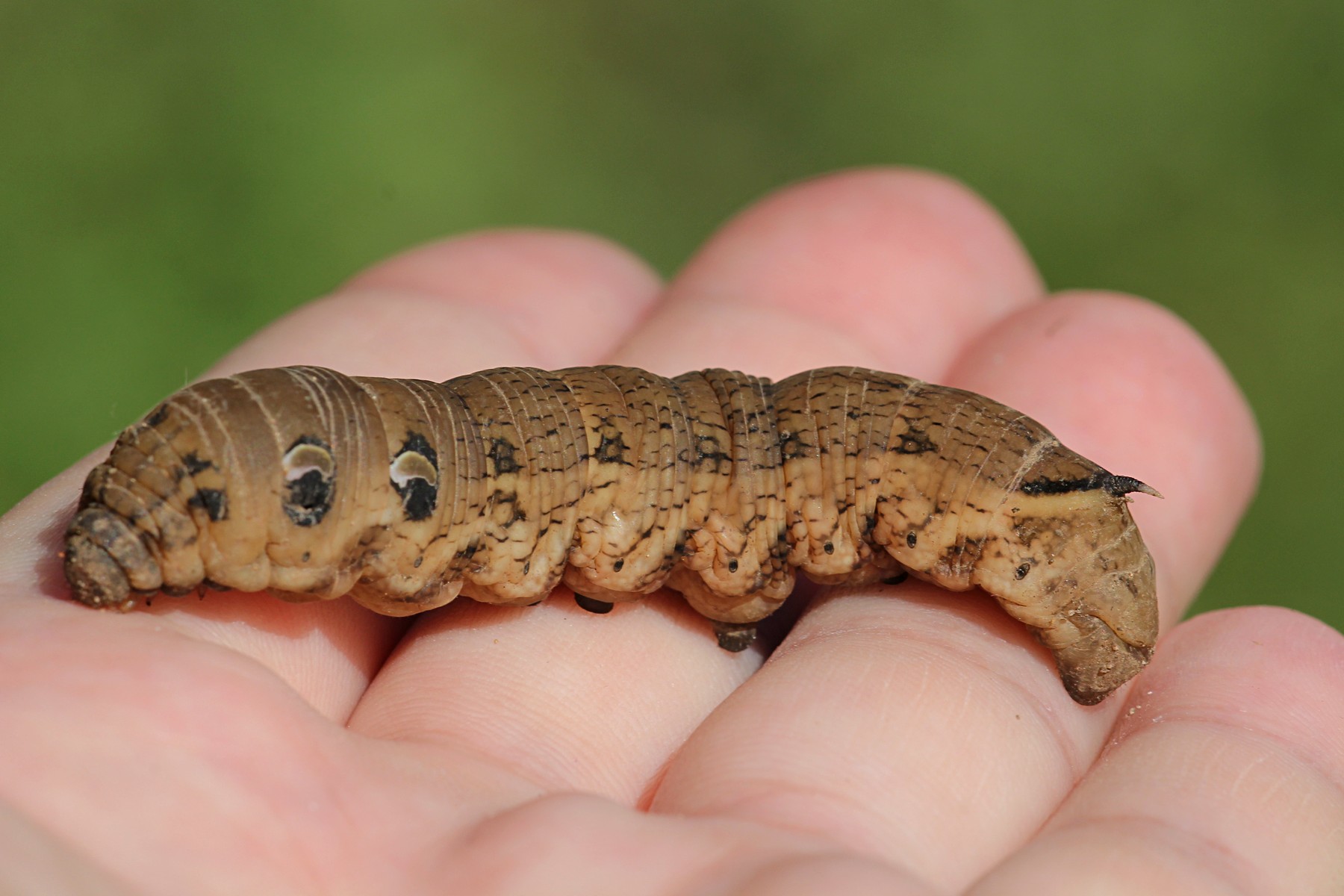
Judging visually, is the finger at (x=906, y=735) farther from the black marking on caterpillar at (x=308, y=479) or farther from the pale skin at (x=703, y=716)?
the black marking on caterpillar at (x=308, y=479)

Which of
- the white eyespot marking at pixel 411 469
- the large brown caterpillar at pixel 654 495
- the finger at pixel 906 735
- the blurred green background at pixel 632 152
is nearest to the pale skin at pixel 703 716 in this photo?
the finger at pixel 906 735

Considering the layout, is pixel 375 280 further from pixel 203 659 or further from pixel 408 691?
pixel 203 659

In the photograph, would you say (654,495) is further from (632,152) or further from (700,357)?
(632,152)

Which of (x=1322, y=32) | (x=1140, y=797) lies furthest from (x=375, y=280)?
(x=1322, y=32)

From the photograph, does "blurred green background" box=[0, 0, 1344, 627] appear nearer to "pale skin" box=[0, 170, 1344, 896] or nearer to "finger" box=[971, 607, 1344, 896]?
"pale skin" box=[0, 170, 1344, 896]

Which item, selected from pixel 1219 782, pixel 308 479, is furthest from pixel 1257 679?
pixel 308 479

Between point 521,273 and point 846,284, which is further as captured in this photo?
point 521,273
